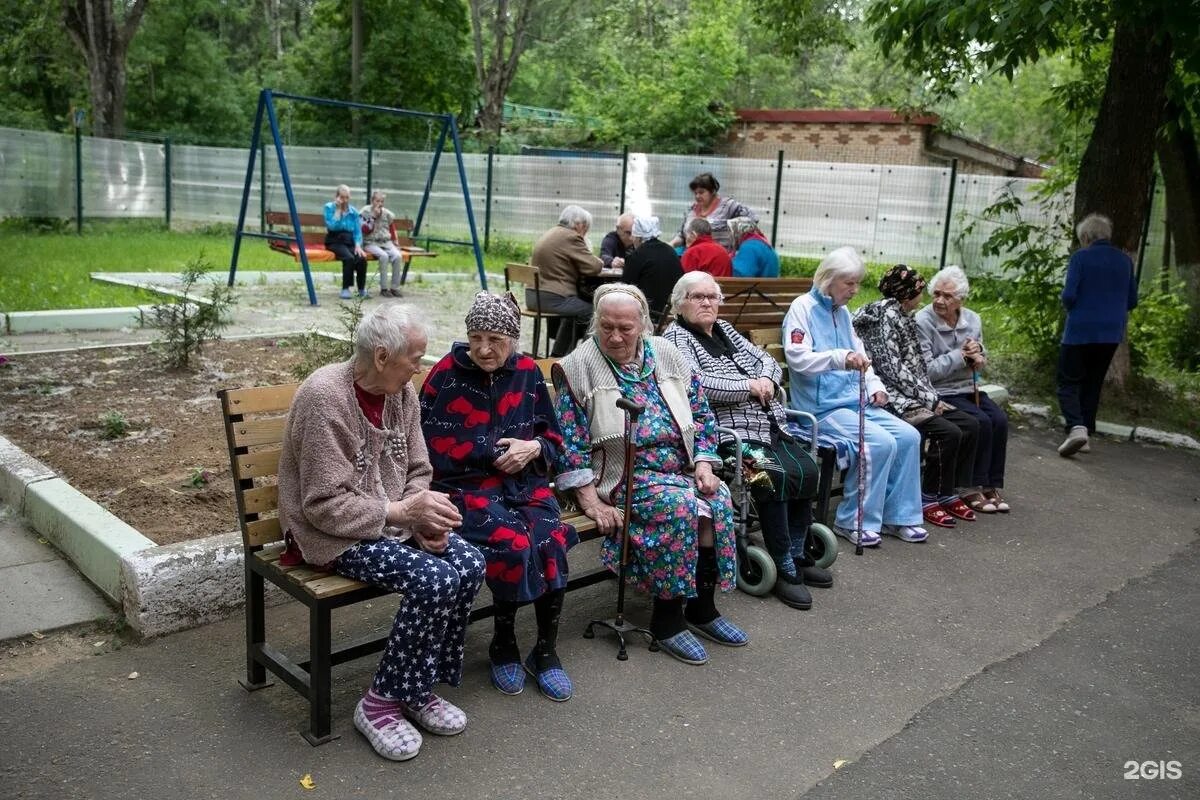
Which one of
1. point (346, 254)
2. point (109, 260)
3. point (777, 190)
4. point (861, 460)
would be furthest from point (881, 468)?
point (109, 260)

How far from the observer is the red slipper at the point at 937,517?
239 inches

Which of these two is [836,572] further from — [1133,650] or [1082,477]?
[1082,477]

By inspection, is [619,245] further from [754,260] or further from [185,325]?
[185,325]

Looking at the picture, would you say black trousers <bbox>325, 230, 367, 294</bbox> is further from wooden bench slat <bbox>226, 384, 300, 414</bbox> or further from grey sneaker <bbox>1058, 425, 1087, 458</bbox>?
wooden bench slat <bbox>226, 384, 300, 414</bbox>

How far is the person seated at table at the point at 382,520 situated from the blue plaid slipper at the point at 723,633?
1.23m

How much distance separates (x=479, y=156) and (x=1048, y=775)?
18475mm

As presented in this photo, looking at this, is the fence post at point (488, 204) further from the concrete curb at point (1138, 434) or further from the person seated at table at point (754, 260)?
the concrete curb at point (1138, 434)

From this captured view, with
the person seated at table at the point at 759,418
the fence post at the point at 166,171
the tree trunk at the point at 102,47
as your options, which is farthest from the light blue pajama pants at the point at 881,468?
the tree trunk at the point at 102,47

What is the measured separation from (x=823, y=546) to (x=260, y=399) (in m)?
2.84

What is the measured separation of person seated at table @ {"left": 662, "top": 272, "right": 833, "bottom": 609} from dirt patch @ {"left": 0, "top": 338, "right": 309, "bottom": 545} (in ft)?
7.53

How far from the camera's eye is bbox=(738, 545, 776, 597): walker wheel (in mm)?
4793

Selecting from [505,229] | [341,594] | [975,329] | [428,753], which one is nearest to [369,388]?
[341,594]

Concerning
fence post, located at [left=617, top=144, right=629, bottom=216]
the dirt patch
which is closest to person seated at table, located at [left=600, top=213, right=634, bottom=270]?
the dirt patch

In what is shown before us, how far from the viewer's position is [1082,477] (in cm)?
732
